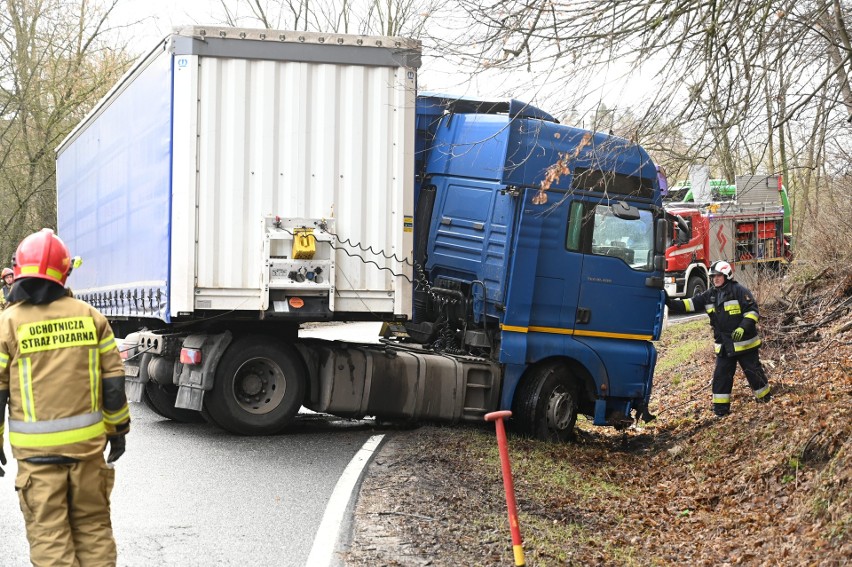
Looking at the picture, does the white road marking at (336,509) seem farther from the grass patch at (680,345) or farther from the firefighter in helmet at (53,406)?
the grass patch at (680,345)

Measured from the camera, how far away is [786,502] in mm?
7617

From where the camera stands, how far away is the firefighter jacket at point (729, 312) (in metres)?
11.4

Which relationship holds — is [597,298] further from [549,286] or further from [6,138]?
[6,138]

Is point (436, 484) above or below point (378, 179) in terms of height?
below

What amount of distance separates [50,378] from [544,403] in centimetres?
722

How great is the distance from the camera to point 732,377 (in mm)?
11602

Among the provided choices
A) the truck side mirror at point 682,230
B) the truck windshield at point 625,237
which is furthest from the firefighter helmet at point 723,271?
the truck windshield at point 625,237

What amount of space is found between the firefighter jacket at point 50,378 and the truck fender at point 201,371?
15.8ft

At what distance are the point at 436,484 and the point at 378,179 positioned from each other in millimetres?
3006

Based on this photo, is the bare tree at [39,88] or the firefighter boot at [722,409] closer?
the firefighter boot at [722,409]

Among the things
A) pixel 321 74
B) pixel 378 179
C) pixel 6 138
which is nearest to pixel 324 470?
pixel 378 179

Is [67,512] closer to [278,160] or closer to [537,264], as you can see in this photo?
[278,160]

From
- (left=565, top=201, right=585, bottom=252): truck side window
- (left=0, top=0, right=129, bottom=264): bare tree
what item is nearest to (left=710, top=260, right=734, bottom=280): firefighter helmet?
(left=565, top=201, right=585, bottom=252): truck side window

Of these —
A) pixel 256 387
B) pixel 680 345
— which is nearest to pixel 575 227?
pixel 256 387
